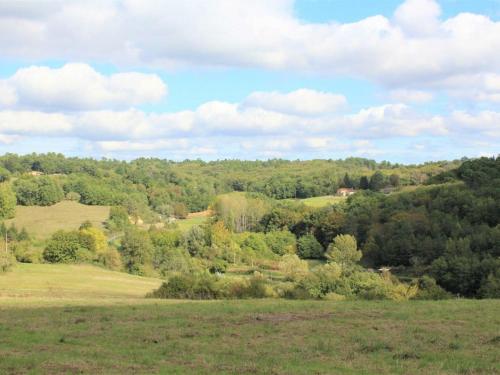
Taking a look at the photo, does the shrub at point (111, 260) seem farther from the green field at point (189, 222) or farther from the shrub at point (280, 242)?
the green field at point (189, 222)

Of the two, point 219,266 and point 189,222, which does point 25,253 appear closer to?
point 219,266

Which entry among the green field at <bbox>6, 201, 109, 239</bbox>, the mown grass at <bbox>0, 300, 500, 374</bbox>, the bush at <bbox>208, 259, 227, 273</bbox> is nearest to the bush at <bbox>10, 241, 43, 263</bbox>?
the green field at <bbox>6, 201, 109, 239</bbox>

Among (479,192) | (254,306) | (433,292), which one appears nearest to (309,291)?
(433,292)

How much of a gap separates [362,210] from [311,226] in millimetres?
14296

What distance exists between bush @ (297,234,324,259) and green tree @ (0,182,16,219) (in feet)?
241

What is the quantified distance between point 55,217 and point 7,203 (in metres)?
12.2

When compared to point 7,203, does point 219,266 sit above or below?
below

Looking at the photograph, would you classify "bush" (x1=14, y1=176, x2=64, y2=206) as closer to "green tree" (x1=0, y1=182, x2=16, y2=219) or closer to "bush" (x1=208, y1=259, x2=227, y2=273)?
"green tree" (x1=0, y1=182, x2=16, y2=219)

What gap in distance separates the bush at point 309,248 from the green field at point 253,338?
101389 mm

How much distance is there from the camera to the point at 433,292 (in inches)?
1672

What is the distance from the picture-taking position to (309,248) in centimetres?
13375

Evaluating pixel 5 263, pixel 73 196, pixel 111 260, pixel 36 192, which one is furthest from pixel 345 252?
pixel 73 196

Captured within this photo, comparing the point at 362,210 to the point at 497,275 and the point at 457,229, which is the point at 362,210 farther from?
the point at 497,275

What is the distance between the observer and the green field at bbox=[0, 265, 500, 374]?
589 inches
